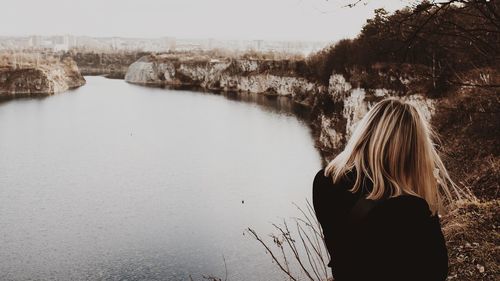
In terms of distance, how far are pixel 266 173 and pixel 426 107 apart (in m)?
11.8

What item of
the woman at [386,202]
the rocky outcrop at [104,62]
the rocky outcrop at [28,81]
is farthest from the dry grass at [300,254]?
the rocky outcrop at [104,62]

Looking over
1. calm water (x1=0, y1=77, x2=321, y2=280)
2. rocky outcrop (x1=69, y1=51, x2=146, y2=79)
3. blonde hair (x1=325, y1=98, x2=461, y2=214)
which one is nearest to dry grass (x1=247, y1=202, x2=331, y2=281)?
calm water (x1=0, y1=77, x2=321, y2=280)

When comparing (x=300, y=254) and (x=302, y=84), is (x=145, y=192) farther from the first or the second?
(x=302, y=84)

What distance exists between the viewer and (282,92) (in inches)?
3044

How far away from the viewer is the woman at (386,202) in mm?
1718

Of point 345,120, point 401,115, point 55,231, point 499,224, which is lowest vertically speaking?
point 55,231

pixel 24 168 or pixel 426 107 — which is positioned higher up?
pixel 426 107

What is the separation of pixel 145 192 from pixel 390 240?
24.9 m

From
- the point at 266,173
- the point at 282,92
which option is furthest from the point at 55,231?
the point at 282,92

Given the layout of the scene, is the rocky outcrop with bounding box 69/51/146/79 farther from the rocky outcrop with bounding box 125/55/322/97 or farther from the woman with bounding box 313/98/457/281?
the woman with bounding box 313/98/457/281

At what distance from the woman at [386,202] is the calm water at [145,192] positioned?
573 inches

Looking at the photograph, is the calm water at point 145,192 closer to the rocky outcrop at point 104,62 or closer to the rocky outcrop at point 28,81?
the rocky outcrop at point 28,81

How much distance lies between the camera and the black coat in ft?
5.61

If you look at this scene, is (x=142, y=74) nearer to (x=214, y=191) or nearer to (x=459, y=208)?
(x=214, y=191)
